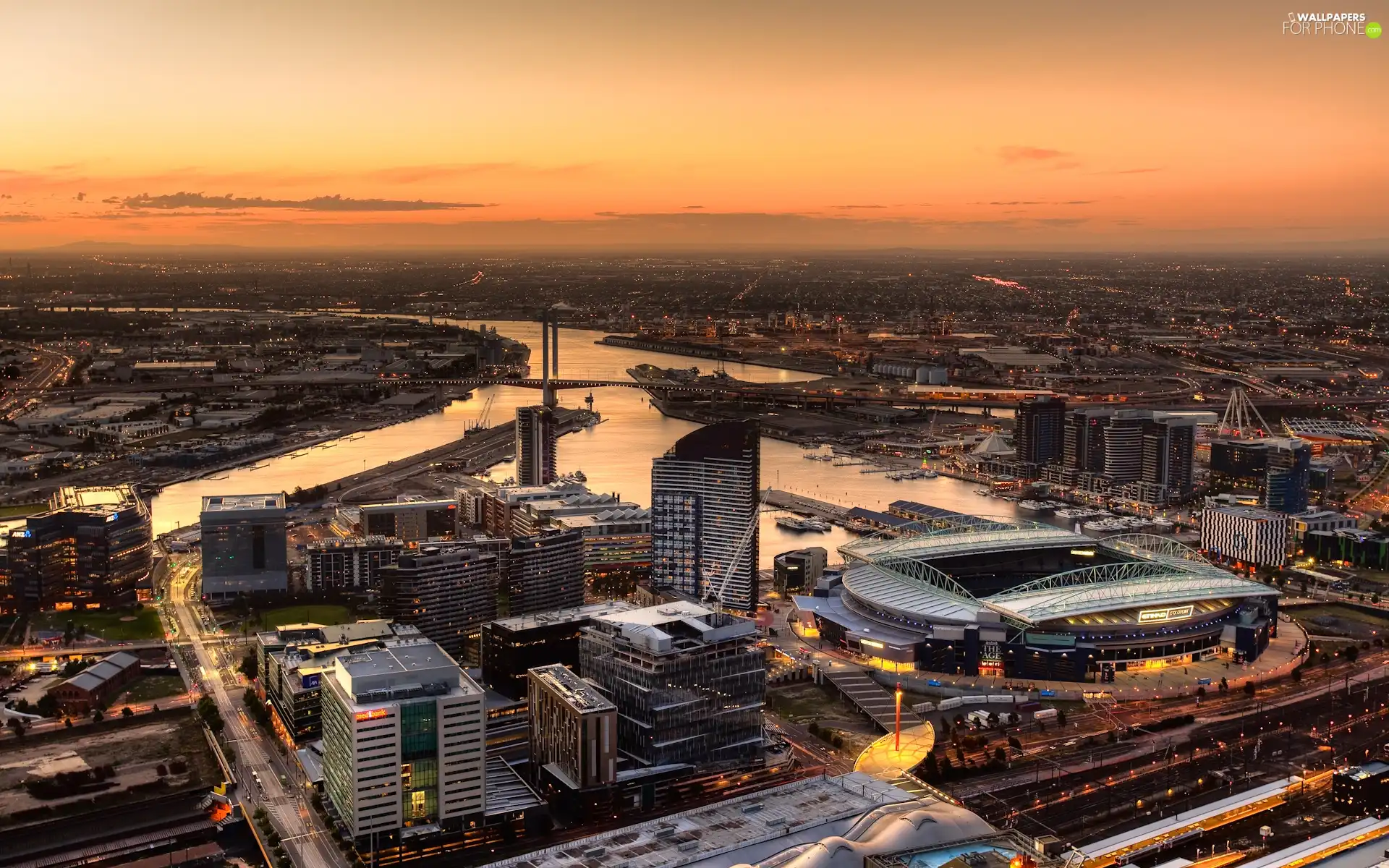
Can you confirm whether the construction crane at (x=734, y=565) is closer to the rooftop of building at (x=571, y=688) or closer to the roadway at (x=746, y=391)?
the rooftop of building at (x=571, y=688)

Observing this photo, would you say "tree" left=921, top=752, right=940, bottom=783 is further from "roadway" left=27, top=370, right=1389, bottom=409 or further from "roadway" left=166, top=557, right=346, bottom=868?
"roadway" left=27, top=370, right=1389, bottom=409

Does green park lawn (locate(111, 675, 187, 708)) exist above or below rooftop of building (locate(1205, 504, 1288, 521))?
below

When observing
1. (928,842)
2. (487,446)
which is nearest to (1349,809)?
(928,842)

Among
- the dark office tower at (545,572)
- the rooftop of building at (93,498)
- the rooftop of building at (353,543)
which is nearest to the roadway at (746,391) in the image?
the rooftop of building at (93,498)

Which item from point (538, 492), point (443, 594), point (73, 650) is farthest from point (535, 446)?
point (73, 650)

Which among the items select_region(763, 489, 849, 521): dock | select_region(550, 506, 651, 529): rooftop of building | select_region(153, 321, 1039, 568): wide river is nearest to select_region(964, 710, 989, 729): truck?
select_region(153, 321, 1039, 568): wide river

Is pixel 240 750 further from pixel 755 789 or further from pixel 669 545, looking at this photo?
pixel 669 545

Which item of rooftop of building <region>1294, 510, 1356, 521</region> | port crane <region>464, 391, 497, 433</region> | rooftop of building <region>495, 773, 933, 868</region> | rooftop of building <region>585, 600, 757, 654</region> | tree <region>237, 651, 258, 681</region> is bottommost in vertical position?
tree <region>237, 651, 258, 681</region>
